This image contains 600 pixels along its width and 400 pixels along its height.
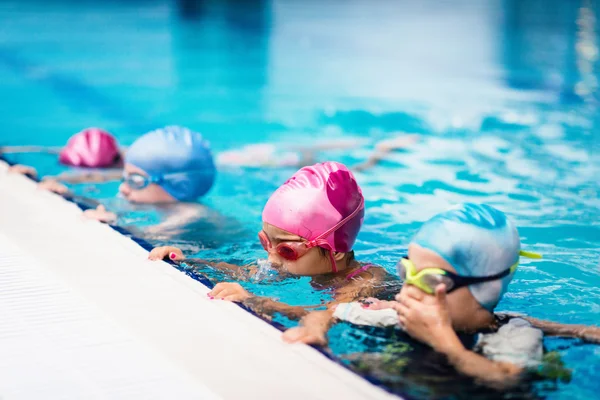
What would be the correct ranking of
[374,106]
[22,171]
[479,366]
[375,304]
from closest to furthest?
[479,366] < [375,304] < [22,171] < [374,106]

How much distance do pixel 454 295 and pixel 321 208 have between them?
94 cm

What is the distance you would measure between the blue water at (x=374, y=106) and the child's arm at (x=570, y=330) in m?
0.05

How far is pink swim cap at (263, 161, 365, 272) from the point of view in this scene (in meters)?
3.82

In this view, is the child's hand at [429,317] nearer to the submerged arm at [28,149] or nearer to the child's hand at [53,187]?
the child's hand at [53,187]

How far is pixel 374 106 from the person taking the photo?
1023 cm

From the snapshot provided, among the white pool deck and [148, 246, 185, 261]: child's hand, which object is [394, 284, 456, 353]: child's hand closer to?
the white pool deck

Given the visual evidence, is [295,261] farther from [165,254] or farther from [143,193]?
[143,193]

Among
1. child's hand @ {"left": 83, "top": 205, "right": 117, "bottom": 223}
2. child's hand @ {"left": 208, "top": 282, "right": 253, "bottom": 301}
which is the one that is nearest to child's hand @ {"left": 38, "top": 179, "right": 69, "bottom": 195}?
child's hand @ {"left": 83, "top": 205, "right": 117, "bottom": 223}

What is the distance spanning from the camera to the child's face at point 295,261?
3875 millimetres

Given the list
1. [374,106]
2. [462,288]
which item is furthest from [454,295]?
[374,106]

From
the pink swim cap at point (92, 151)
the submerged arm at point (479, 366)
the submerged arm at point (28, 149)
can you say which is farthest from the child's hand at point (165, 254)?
the submerged arm at point (28, 149)

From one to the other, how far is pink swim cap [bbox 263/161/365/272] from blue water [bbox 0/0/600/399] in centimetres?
31

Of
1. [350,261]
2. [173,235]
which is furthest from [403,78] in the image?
[350,261]

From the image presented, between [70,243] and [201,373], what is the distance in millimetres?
1804
